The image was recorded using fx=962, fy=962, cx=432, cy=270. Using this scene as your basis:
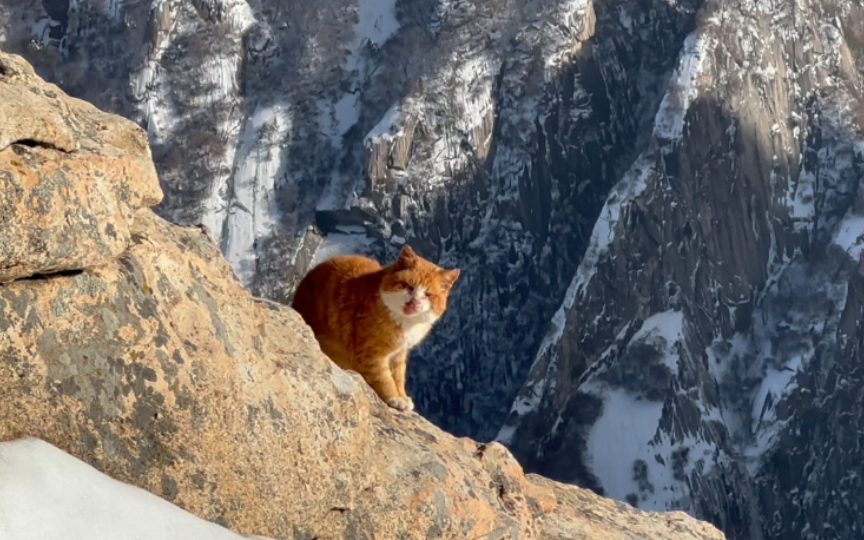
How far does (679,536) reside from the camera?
12.6 m

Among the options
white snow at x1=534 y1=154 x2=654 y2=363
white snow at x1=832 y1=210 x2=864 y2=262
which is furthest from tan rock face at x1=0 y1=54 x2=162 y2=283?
white snow at x1=832 y1=210 x2=864 y2=262

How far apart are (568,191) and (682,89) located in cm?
1848

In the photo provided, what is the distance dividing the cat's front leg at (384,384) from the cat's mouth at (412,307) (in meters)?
0.70

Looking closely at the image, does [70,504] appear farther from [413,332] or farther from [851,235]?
[851,235]

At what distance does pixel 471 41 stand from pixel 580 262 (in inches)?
1179

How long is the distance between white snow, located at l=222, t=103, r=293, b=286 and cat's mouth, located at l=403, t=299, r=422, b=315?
97536 mm

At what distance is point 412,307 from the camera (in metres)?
11.9

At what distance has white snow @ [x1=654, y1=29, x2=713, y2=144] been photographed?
115000 millimetres

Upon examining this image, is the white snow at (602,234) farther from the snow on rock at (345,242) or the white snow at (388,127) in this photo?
the white snow at (388,127)

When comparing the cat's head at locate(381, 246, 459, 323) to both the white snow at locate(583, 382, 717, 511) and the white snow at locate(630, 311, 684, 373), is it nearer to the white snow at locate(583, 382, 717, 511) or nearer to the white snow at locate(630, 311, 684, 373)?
the white snow at locate(583, 382, 717, 511)

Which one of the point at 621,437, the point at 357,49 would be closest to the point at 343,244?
the point at 357,49

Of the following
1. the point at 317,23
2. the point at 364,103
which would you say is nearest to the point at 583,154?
the point at 364,103

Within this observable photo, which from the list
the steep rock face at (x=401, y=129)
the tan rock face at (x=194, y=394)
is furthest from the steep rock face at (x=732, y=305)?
the tan rock face at (x=194, y=394)

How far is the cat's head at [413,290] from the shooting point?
39.3 ft
